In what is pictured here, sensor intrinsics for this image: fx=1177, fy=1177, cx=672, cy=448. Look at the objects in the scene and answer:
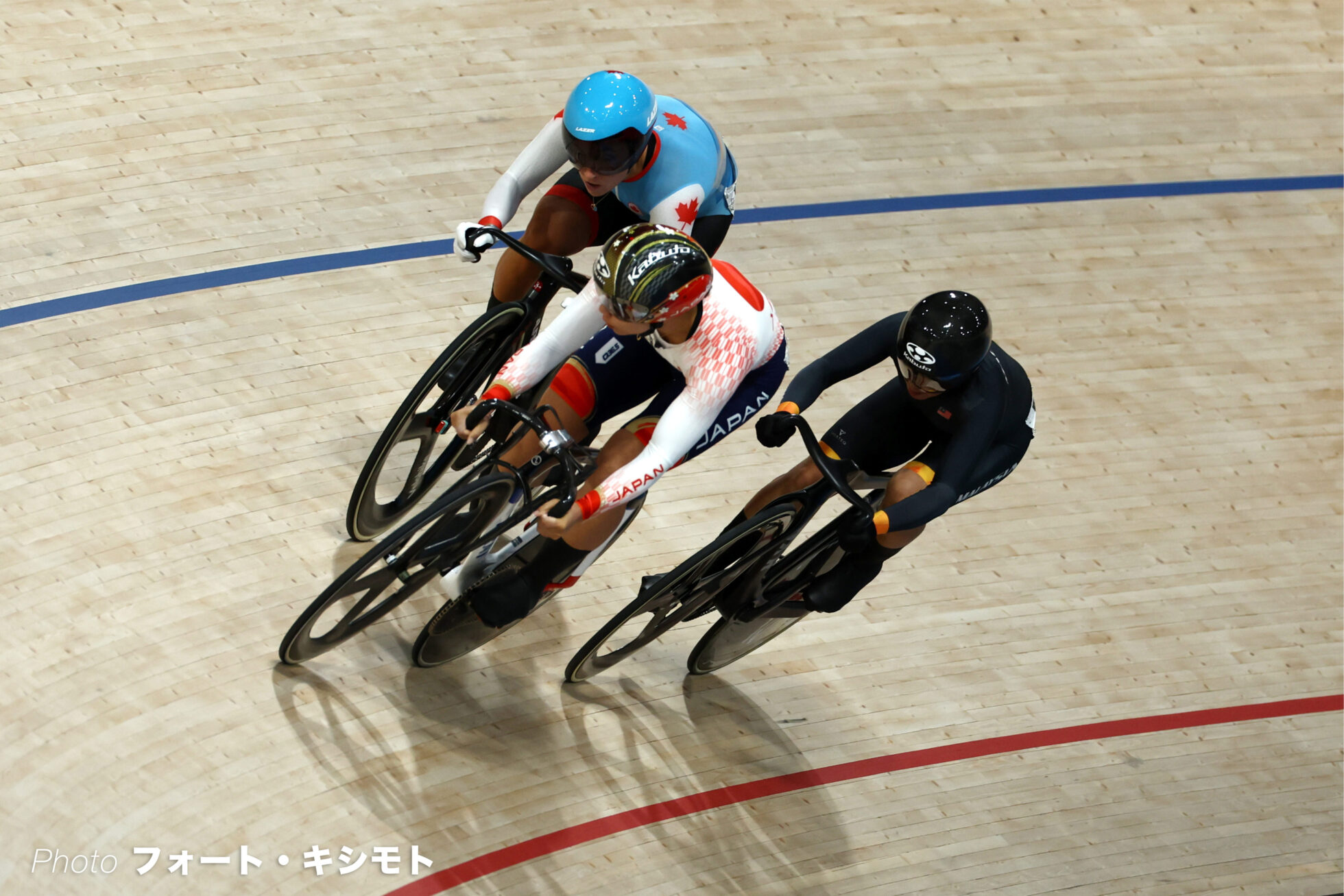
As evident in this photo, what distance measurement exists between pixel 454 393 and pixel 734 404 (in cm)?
96

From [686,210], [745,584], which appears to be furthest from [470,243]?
[745,584]

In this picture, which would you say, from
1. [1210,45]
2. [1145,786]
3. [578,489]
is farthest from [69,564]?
[1210,45]

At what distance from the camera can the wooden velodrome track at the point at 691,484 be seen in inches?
128

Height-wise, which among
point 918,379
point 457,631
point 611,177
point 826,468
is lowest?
point 457,631

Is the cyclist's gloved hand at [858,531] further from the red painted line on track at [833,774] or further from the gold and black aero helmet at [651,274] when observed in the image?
the red painted line on track at [833,774]

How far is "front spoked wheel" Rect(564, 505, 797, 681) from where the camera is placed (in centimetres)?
311

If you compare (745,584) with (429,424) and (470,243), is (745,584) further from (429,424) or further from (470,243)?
(470,243)

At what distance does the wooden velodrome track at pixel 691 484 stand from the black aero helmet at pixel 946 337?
1.44 m

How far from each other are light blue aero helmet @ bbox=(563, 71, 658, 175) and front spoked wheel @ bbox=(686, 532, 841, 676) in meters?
1.22

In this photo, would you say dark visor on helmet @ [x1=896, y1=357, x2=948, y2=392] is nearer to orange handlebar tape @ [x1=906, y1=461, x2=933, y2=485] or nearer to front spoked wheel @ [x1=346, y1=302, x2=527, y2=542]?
orange handlebar tape @ [x1=906, y1=461, x2=933, y2=485]

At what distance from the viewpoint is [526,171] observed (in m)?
3.36

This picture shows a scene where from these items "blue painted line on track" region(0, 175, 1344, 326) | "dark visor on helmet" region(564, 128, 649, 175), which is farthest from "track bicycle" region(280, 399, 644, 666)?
"blue painted line on track" region(0, 175, 1344, 326)

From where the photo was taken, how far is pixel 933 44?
19.8 ft

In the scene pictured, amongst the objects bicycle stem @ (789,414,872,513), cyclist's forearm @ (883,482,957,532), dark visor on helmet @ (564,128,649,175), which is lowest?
cyclist's forearm @ (883,482,957,532)
